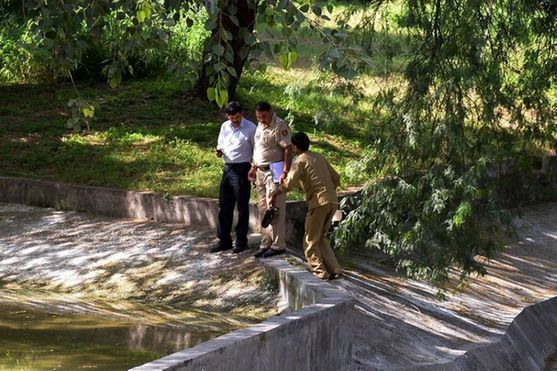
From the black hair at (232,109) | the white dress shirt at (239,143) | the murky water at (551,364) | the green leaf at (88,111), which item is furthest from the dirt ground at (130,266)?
the murky water at (551,364)

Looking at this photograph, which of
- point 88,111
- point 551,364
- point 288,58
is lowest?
point 551,364

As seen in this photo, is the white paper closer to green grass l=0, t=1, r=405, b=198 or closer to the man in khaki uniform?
the man in khaki uniform

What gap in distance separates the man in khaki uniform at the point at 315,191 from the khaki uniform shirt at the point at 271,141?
0.28 m

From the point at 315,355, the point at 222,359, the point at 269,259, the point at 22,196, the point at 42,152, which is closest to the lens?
the point at 222,359

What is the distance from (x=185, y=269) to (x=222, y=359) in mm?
5737

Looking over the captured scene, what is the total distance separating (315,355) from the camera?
34.8ft

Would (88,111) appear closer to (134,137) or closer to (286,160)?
(286,160)

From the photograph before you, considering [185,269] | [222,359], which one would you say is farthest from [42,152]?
[222,359]

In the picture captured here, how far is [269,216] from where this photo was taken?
537 inches

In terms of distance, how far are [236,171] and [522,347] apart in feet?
13.0

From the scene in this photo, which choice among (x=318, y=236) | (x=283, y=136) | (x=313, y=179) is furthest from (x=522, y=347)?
(x=283, y=136)

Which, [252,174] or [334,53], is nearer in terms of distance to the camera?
[334,53]

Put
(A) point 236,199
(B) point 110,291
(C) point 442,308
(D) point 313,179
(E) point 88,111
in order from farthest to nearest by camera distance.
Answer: (C) point 442,308, (A) point 236,199, (B) point 110,291, (D) point 313,179, (E) point 88,111

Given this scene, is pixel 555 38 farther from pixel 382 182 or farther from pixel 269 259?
pixel 269 259
